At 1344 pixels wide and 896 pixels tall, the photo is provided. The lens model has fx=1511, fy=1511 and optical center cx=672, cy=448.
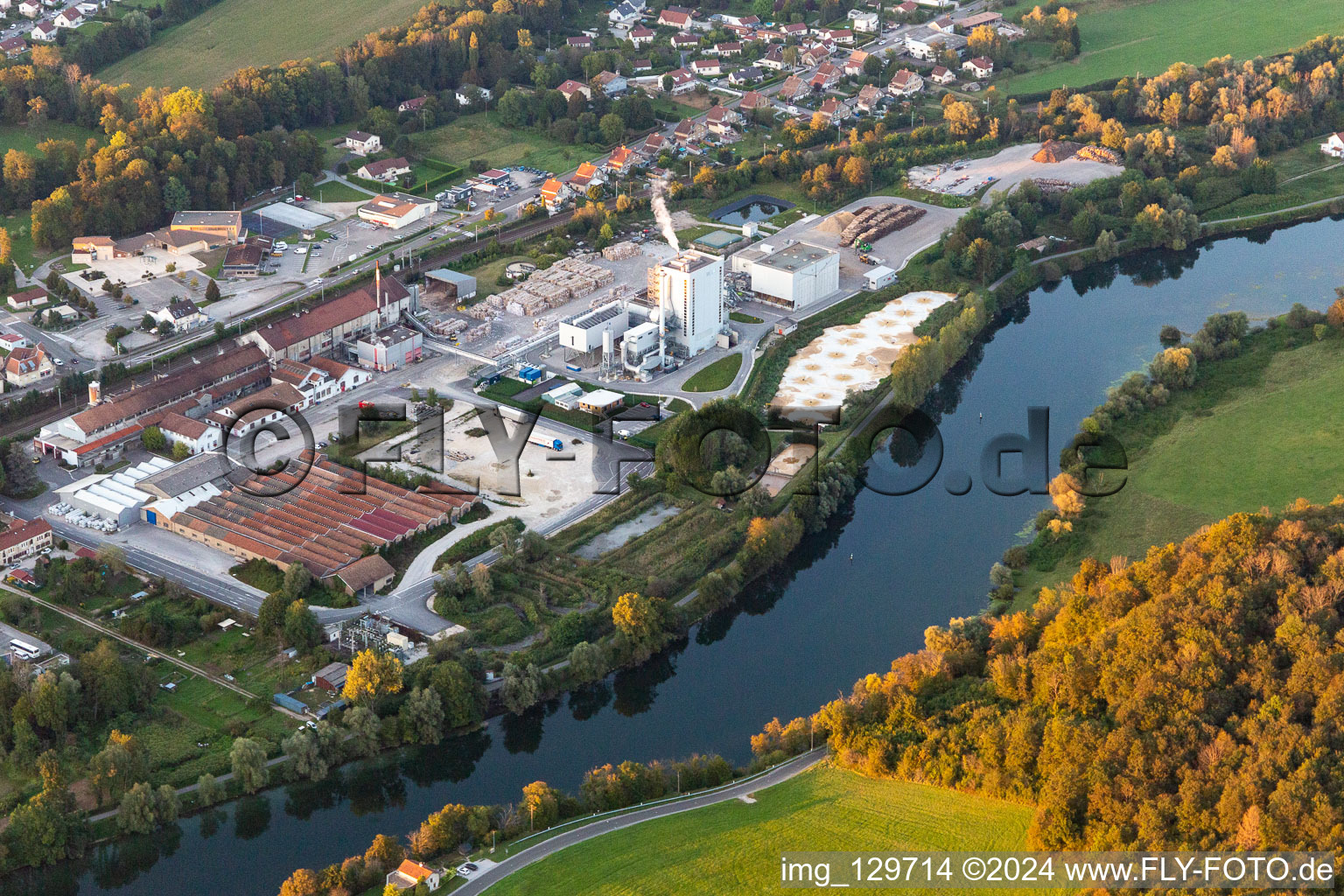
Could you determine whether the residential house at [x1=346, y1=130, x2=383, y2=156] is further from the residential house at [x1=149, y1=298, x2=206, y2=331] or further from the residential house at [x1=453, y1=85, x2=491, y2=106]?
the residential house at [x1=149, y1=298, x2=206, y2=331]

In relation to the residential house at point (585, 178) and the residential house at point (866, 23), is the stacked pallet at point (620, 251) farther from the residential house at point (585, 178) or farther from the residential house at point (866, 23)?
the residential house at point (866, 23)

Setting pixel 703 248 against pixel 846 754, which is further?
pixel 703 248

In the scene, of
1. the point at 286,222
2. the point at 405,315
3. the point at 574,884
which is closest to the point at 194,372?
the point at 405,315

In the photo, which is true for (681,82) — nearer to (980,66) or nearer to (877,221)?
(980,66)

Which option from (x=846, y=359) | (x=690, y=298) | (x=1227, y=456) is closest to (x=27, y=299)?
(x=690, y=298)

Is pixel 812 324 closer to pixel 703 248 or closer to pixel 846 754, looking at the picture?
pixel 703 248

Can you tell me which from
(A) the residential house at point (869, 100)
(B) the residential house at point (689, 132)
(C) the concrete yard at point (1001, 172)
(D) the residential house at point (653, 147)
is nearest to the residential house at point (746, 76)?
(A) the residential house at point (869, 100)
